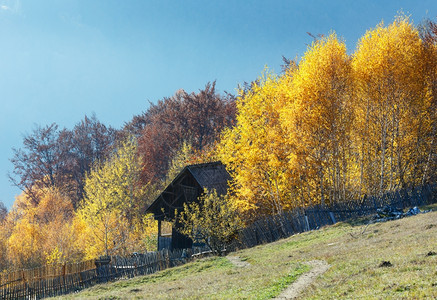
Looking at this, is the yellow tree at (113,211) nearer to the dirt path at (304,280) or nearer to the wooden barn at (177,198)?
the wooden barn at (177,198)

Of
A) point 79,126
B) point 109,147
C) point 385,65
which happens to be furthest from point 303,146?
point 79,126

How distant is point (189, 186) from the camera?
37250 millimetres

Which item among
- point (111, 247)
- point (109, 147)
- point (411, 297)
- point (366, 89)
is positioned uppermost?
point (109, 147)

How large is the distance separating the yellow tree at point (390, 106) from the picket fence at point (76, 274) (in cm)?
1546

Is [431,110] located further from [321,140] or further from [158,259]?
[158,259]

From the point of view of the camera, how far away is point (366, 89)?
1195 inches

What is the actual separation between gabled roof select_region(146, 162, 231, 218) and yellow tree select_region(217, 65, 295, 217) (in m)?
3.36

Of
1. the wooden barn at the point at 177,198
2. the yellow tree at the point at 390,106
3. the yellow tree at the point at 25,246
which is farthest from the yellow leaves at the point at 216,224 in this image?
the yellow tree at the point at 25,246

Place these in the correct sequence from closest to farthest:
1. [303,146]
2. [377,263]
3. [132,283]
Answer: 1. [377,263]
2. [132,283]
3. [303,146]

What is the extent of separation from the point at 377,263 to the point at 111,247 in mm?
33094

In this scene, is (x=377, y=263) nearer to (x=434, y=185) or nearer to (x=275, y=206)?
(x=275, y=206)

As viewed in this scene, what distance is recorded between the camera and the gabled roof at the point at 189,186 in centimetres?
3397

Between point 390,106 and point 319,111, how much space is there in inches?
289

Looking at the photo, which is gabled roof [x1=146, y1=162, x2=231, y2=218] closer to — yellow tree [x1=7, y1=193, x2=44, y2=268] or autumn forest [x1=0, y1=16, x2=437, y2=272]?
autumn forest [x1=0, y1=16, x2=437, y2=272]
